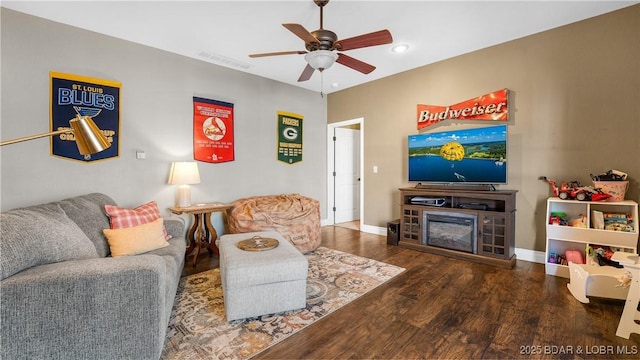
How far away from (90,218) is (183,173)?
46.8 inches

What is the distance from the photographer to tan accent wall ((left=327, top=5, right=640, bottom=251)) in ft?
8.81

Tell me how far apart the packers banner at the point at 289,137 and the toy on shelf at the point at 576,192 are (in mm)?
3600

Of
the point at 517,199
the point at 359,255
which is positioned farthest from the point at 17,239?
the point at 517,199

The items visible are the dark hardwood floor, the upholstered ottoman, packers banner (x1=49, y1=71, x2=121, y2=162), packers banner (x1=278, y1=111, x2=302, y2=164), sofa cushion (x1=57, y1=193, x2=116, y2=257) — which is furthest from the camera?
packers banner (x1=278, y1=111, x2=302, y2=164)

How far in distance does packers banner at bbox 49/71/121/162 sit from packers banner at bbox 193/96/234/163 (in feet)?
2.91

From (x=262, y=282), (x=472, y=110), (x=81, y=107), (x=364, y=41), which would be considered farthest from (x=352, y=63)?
(x=81, y=107)

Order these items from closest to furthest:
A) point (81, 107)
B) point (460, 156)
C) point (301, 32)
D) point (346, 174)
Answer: point (301, 32)
point (81, 107)
point (460, 156)
point (346, 174)

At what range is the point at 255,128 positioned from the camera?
14.4ft

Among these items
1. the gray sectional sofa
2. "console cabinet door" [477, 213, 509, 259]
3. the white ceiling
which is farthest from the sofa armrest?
"console cabinet door" [477, 213, 509, 259]

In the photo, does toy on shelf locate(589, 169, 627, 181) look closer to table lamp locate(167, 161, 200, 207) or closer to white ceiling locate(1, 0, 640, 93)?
white ceiling locate(1, 0, 640, 93)

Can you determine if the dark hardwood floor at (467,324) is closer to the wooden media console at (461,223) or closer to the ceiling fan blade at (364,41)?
the wooden media console at (461,223)

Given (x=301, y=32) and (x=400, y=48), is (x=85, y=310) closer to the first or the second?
(x=301, y=32)

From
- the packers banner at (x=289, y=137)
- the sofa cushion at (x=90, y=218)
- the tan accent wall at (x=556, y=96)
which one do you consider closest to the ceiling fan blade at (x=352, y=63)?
the tan accent wall at (x=556, y=96)

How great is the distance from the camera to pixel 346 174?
574 cm
